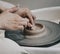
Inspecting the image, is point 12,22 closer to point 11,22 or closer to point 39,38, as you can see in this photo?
point 11,22

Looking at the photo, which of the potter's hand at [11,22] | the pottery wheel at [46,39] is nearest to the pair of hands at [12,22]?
the potter's hand at [11,22]

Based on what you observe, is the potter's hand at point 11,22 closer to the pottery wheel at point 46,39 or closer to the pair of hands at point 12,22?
the pair of hands at point 12,22

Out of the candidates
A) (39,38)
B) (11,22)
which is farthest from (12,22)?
(39,38)

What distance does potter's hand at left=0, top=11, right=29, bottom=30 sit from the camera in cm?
109

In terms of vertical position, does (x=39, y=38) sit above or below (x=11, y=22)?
below

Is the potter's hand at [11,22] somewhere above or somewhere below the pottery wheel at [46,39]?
above

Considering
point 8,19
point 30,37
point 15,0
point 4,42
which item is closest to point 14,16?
point 8,19

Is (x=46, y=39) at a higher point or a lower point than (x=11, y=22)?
lower

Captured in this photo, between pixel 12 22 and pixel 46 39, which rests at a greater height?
pixel 12 22

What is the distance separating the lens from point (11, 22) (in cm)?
112

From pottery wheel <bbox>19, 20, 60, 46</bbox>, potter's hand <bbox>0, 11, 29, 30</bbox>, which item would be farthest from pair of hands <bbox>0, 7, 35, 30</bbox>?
pottery wheel <bbox>19, 20, 60, 46</bbox>

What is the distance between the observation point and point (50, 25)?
138cm

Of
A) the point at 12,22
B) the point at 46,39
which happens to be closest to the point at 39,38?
the point at 46,39

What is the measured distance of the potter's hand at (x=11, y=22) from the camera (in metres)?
1.09
